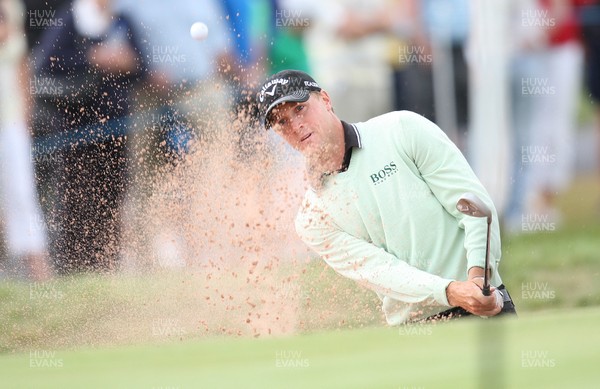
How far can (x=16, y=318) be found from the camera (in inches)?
213

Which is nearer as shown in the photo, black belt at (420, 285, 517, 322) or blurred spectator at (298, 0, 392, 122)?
black belt at (420, 285, 517, 322)

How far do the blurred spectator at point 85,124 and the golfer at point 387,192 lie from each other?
95cm

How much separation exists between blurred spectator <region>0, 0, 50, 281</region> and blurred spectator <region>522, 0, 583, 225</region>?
2.87 m

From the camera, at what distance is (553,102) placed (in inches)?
289

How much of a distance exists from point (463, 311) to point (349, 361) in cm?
150

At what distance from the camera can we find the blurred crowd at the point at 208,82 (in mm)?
4598

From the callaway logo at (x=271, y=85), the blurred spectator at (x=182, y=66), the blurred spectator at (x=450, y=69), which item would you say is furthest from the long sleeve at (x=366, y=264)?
the blurred spectator at (x=450, y=69)

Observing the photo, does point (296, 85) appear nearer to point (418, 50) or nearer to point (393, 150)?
point (393, 150)

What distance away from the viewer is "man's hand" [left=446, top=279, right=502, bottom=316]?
11.8 feet

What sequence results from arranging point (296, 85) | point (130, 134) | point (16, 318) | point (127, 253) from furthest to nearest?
point (16, 318) → point (130, 134) → point (127, 253) → point (296, 85)

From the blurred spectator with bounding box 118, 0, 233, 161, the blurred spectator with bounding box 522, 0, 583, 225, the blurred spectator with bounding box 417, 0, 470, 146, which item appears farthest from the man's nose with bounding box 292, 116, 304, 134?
the blurred spectator with bounding box 522, 0, 583, 225

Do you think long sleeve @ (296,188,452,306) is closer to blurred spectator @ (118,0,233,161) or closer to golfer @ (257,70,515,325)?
golfer @ (257,70,515,325)

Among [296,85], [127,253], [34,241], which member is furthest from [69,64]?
[296,85]

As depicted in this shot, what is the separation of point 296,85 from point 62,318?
184cm
